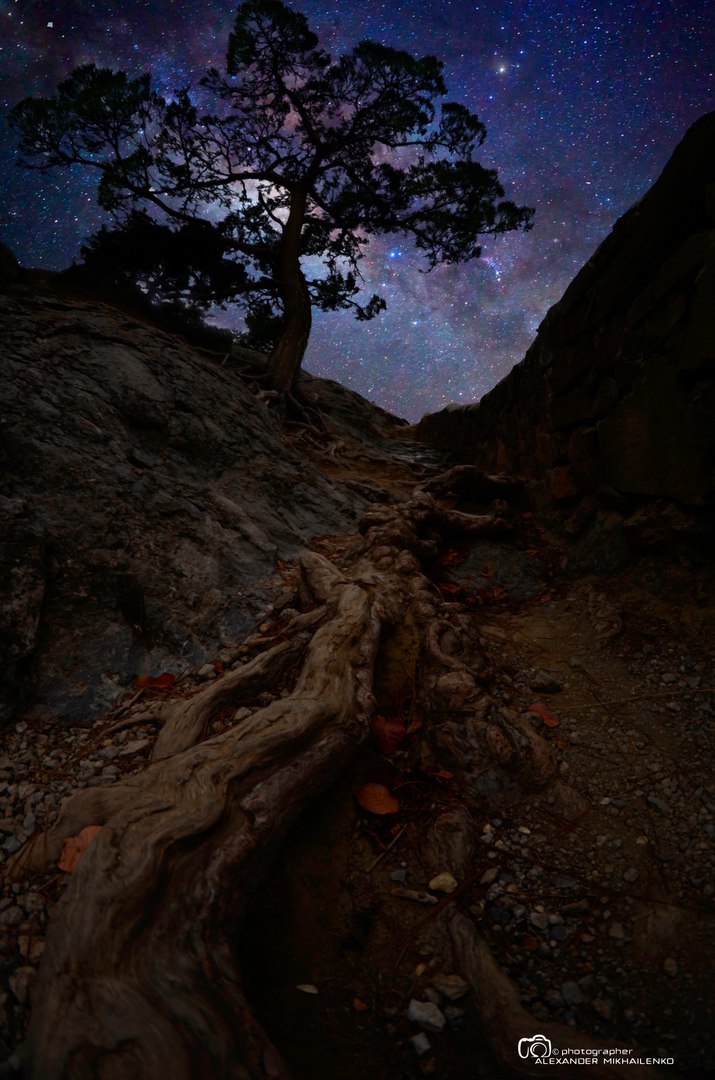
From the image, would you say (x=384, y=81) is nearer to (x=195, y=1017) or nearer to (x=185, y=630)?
(x=185, y=630)

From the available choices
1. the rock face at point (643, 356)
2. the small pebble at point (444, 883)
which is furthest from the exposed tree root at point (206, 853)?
the rock face at point (643, 356)

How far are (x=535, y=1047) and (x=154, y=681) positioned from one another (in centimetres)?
230

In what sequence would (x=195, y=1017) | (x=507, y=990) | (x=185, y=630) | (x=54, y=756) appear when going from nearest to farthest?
(x=195, y=1017)
(x=507, y=990)
(x=54, y=756)
(x=185, y=630)

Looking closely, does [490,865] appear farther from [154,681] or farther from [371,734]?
[154,681]

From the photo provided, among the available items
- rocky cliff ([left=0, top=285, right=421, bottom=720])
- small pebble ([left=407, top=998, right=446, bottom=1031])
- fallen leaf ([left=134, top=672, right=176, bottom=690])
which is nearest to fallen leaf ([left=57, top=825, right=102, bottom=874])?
rocky cliff ([left=0, top=285, right=421, bottom=720])

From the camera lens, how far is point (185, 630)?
9.87ft

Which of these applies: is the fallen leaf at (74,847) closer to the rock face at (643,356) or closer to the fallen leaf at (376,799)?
the fallen leaf at (376,799)

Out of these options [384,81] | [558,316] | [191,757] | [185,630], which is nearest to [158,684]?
[185,630]

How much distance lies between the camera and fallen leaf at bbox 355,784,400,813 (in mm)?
2062

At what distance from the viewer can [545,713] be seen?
258 centimetres

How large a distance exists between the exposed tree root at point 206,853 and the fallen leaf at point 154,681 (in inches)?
9.1

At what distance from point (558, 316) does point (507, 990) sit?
504cm

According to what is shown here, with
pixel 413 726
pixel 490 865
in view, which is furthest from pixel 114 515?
pixel 490 865

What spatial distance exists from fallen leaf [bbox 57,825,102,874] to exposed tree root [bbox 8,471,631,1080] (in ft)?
0.08
